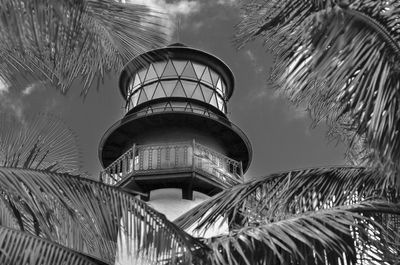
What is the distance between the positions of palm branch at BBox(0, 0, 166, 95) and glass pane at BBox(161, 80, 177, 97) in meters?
11.7

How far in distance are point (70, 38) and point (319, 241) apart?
10.9ft

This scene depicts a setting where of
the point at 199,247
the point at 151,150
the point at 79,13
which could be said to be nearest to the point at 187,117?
the point at 151,150

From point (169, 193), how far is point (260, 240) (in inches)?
399

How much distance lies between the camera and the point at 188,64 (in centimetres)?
1844

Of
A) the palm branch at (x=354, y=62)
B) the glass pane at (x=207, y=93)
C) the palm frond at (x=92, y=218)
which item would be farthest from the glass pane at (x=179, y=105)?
the palm branch at (x=354, y=62)

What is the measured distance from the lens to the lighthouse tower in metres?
16.7

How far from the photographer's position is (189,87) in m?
18.0

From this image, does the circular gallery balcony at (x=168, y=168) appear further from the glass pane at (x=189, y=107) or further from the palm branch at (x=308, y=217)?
the palm branch at (x=308, y=217)

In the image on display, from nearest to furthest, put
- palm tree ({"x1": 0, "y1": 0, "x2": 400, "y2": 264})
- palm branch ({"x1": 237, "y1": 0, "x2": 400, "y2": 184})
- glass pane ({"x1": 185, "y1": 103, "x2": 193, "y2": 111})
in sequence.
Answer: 1. palm branch ({"x1": 237, "y1": 0, "x2": 400, "y2": 184})
2. palm tree ({"x1": 0, "y1": 0, "x2": 400, "y2": 264})
3. glass pane ({"x1": 185, "y1": 103, "x2": 193, "y2": 111})

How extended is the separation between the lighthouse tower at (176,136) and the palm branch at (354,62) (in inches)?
422

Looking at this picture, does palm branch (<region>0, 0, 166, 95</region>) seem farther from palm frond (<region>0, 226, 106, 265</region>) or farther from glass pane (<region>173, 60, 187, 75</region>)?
glass pane (<region>173, 60, 187, 75</region>)

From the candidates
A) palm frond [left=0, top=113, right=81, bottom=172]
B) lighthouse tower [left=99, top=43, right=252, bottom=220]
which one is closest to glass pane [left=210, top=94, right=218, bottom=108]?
lighthouse tower [left=99, top=43, right=252, bottom=220]

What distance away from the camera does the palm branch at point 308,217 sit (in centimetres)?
682

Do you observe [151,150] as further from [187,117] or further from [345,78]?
[345,78]
